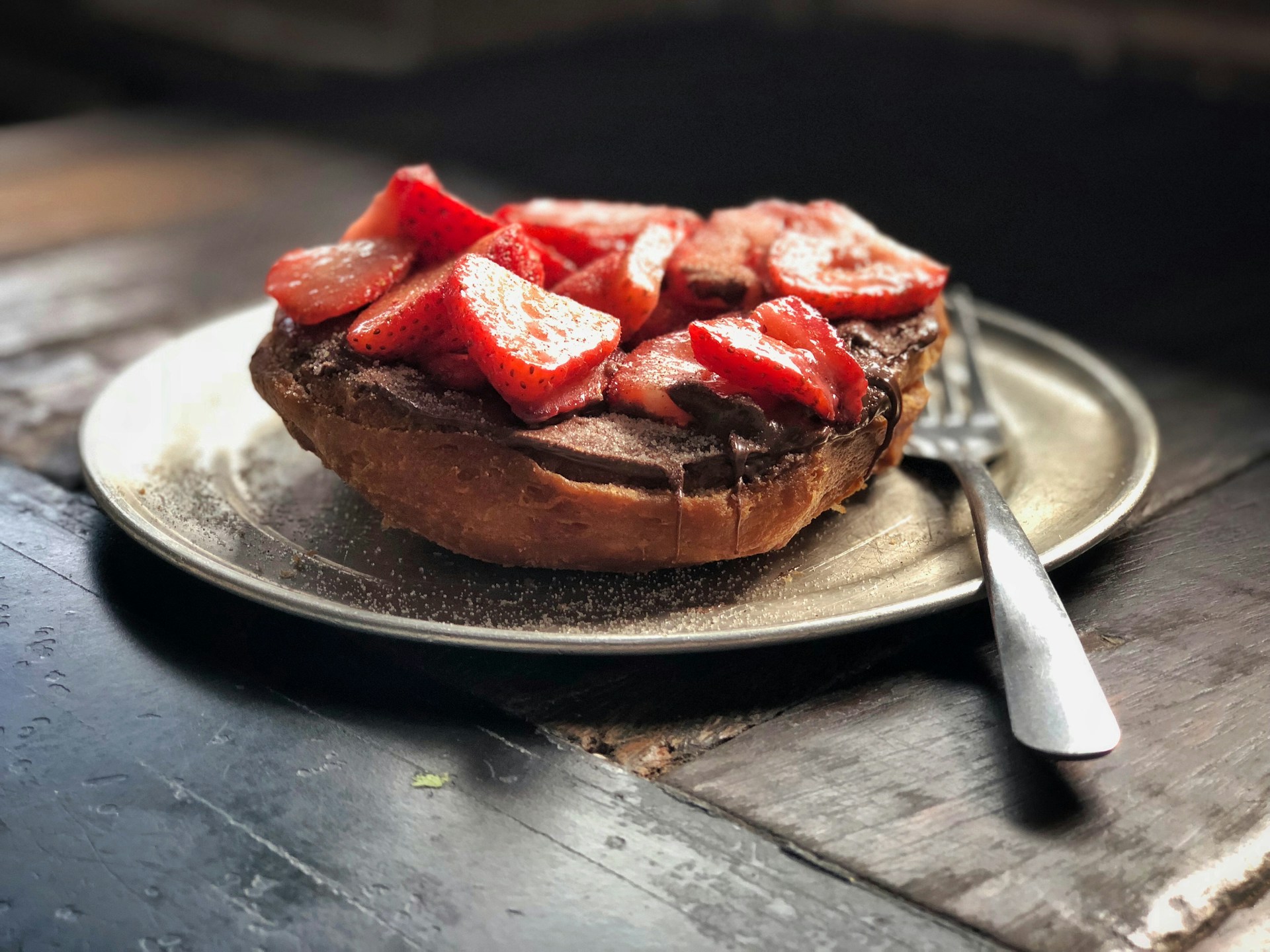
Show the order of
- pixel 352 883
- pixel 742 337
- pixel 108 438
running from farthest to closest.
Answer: pixel 108 438 < pixel 742 337 < pixel 352 883

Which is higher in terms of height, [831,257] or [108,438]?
[831,257]

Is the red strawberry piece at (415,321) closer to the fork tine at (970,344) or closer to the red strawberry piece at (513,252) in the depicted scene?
the red strawberry piece at (513,252)

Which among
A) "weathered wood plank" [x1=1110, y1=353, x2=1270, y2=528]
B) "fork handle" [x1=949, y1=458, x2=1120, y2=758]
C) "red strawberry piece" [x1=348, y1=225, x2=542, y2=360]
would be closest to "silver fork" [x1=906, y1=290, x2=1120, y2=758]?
"fork handle" [x1=949, y1=458, x2=1120, y2=758]

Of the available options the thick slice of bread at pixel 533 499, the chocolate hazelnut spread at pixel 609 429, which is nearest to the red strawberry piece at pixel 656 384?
the chocolate hazelnut spread at pixel 609 429

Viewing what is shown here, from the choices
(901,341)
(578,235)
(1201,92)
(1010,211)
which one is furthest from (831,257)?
(1201,92)

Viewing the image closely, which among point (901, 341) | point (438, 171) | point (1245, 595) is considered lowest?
point (438, 171)

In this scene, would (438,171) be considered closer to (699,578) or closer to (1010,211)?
(1010,211)
